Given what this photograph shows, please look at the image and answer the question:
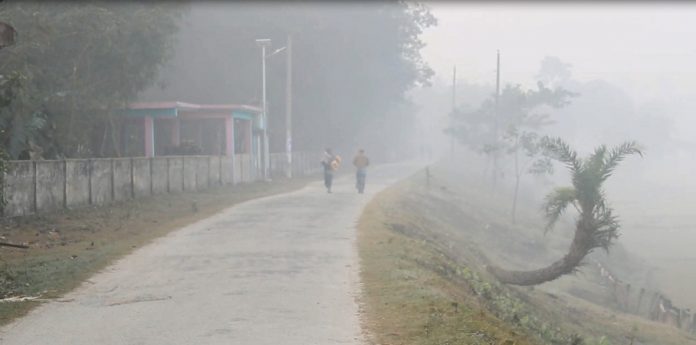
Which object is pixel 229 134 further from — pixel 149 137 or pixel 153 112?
pixel 153 112

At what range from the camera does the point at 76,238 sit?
1664 centimetres

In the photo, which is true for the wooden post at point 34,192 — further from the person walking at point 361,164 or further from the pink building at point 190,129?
the person walking at point 361,164

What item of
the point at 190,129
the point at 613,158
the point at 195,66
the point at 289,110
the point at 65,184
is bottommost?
the point at 65,184

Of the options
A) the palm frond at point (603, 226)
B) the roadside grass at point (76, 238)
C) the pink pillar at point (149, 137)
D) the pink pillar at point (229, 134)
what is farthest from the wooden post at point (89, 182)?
the pink pillar at point (229, 134)

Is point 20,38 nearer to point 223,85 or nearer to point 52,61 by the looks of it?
point 52,61

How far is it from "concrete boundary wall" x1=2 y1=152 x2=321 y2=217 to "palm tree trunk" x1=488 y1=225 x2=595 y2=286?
1068 centimetres

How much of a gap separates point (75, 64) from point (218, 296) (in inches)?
609

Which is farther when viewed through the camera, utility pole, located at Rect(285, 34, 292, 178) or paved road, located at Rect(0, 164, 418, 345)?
utility pole, located at Rect(285, 34, 292, 178)

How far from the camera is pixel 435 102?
140375mm

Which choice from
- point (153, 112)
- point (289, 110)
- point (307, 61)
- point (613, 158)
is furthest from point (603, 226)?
point (307, 61)

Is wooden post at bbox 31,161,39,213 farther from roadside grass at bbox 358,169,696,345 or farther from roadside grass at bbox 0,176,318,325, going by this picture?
roadside grass at bbox 358,169,696,345

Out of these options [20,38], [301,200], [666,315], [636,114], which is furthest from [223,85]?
[636,114]

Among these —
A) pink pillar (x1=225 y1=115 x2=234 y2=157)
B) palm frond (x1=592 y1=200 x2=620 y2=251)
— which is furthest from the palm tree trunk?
pink pillar (x1=225 y1=115 x2=234 y2=157)

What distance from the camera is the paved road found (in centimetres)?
837
